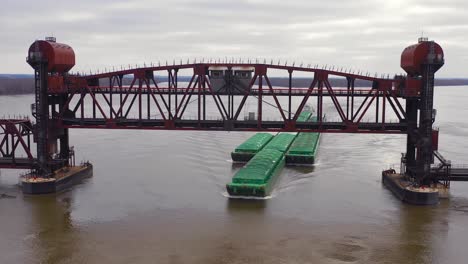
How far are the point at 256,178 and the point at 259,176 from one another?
0.96 meters

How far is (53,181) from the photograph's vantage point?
5103 cm

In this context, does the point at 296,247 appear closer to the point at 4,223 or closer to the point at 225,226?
the point at 225,226

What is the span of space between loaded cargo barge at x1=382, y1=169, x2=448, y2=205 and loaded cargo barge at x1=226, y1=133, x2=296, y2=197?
1369cm

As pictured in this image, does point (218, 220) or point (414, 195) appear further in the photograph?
point (414, 195)

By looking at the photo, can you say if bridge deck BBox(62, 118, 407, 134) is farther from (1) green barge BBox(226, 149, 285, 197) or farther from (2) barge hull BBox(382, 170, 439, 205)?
(2) barge hull BBox(382, 170, 439, 205)

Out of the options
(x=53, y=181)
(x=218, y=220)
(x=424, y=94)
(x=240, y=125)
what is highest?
(x=424, y=94)

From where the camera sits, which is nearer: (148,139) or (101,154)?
(101,154)

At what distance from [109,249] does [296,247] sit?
47.1 feet

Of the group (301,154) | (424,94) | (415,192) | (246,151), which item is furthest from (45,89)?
(415,192)

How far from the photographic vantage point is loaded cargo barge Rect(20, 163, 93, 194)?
165ft

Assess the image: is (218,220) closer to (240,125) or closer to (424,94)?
(240,125)

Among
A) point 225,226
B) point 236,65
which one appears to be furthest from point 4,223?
point 236,65

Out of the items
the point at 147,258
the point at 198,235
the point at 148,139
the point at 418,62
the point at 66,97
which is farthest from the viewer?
the point at 148,139

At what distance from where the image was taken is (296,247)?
36812mm
